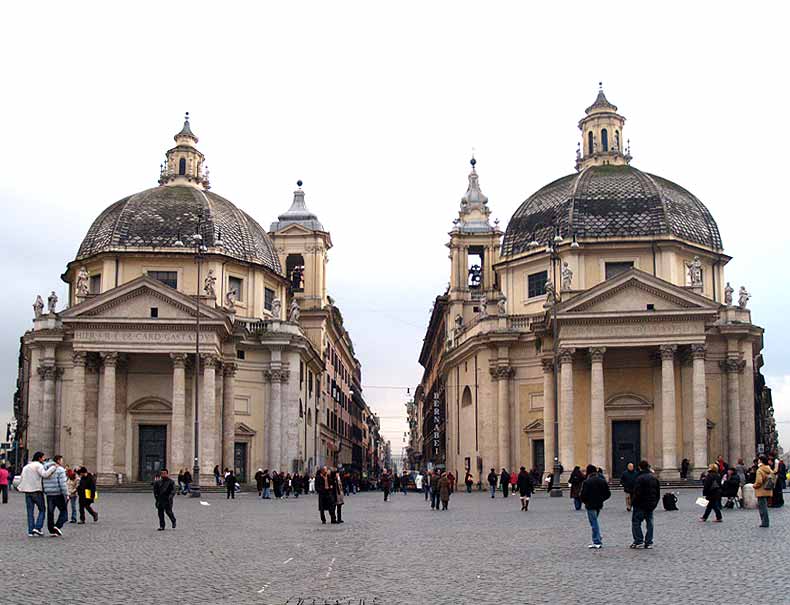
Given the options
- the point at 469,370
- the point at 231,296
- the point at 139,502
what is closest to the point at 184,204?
→ the point at 231,296

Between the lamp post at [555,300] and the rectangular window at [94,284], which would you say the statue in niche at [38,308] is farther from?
the lamp post at [555,300]

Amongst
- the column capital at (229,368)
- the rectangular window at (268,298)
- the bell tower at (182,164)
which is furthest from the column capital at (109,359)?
the bell tower at (182,164)

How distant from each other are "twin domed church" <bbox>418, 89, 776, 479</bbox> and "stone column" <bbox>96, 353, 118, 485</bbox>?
22696mm

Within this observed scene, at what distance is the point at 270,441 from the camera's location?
2717 inches

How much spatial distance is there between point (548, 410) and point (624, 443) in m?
4.69

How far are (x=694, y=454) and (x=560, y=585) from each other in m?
46.4

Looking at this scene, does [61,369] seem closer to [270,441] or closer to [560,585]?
[270,441]

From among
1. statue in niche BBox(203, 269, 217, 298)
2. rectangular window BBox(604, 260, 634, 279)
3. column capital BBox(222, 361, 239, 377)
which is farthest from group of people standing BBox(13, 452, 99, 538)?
rectangular window BBox(604, 260, 634, 279)

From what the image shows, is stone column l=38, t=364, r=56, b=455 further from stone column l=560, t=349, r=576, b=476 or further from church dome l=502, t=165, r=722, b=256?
church dome l=502, t=165, r=722, b=256

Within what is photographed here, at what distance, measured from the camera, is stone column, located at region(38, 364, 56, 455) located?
63656 millimetres

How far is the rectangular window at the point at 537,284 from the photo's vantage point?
68625 mm

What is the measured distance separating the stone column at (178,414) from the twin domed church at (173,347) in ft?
0.25

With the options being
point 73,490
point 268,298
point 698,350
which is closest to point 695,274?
point 698,350

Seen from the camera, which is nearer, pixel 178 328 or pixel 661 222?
pixel 178 328
